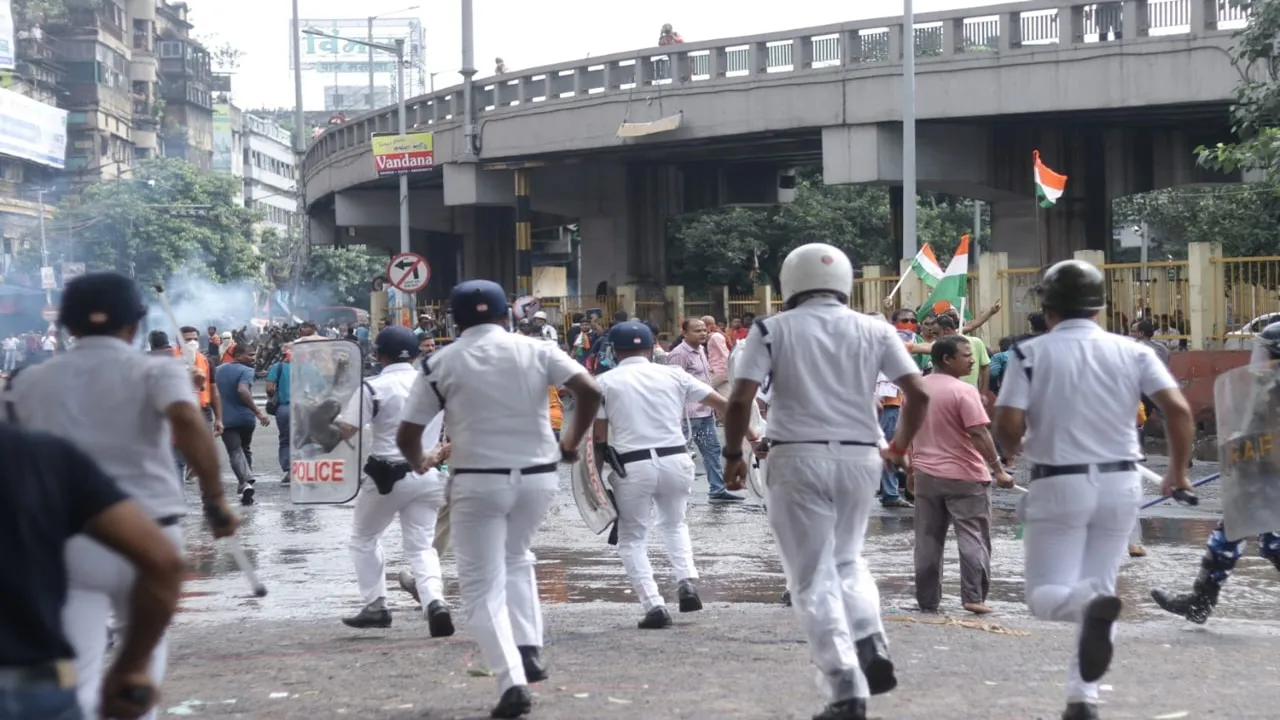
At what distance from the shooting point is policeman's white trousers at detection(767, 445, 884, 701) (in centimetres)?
639

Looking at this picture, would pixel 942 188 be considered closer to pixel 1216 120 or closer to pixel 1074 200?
pixel 1074 200

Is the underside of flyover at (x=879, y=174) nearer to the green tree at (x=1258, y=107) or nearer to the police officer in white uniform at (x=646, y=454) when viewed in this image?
the green tree at (x=1258, y=107)

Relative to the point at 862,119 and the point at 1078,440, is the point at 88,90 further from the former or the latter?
the point at 1078,440

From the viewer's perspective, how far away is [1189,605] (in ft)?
29.1

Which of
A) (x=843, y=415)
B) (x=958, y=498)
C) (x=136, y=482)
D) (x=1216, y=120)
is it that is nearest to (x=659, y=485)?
(x=958, y=498)

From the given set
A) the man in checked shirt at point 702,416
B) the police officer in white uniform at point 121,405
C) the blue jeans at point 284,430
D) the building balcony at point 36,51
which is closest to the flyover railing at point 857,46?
the man in checked shirt at point 702,416

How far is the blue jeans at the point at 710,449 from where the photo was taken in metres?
16.6

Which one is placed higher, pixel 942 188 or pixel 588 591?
pixel 942 188

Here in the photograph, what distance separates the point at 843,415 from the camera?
21.5ft

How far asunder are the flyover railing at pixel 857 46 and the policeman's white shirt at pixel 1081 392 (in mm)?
19448

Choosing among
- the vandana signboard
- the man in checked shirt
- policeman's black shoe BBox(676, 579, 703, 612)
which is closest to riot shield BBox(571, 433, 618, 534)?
policeman's black shoe BBox(676, 579, 703, 612)

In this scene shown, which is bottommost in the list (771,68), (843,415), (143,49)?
(843,415)

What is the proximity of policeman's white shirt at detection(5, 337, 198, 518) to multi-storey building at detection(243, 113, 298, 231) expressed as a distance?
120 meters

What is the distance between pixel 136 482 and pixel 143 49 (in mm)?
98220
